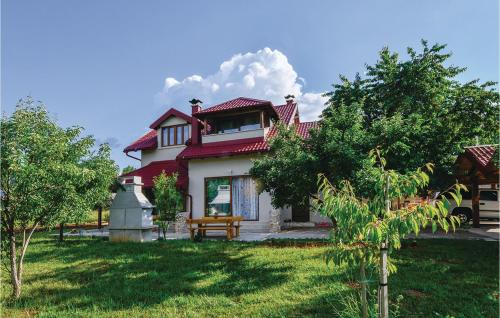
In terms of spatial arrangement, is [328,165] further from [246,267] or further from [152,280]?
[152,280]

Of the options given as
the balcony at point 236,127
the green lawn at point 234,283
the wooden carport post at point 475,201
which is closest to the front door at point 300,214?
the balcony at point 236,127

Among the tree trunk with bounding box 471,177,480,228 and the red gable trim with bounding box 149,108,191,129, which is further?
the red gable trim with bounding box 149,108,191,129

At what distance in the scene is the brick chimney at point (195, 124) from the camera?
19.4 meters

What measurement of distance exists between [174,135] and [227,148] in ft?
17.1

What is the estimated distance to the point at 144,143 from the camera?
21.9 m

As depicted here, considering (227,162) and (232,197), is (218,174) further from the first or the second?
(232,197)

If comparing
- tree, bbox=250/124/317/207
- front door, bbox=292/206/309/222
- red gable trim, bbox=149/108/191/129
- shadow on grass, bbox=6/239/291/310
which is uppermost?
red gable trim, bbox=149/108/191/129

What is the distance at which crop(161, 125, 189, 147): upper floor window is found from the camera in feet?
66.9

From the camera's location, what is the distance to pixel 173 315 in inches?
206

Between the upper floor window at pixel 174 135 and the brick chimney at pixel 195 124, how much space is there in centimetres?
88

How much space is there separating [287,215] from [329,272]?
11.0 metres

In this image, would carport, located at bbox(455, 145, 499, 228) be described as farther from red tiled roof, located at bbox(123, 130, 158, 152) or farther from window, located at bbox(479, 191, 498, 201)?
red tiled roof, located at bbox(123, 130, 158, 152)

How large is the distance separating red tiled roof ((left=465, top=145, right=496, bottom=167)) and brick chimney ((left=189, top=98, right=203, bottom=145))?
47.3ft

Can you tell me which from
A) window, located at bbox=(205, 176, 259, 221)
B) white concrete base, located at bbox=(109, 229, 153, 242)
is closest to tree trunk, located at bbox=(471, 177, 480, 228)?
window, located at bbox=(205, 176, 259, 221)
